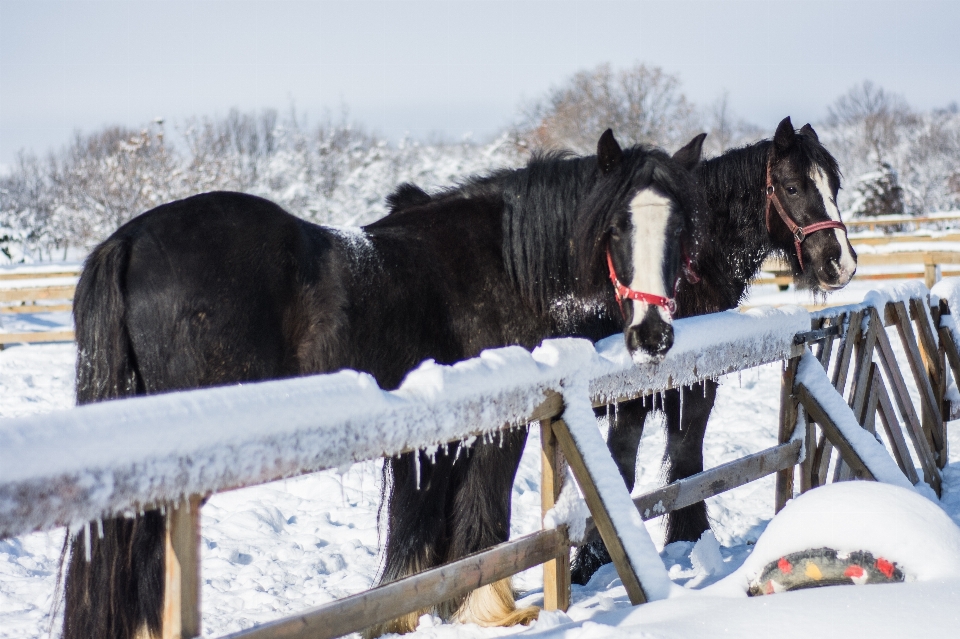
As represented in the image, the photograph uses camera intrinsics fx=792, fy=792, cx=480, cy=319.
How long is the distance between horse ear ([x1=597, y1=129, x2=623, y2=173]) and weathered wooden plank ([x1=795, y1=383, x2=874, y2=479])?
5.19 feet

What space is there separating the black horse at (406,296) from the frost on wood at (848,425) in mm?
1026

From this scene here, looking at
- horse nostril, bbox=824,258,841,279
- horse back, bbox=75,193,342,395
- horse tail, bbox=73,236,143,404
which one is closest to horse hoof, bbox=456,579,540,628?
horse back, bbox=75,193,342,395

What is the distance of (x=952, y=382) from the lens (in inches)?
247

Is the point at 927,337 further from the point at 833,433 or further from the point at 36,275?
the point at 36,275

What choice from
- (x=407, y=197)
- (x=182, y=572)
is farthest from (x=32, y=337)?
(x=182, y=572)

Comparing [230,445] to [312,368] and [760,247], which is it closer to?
[312,368]

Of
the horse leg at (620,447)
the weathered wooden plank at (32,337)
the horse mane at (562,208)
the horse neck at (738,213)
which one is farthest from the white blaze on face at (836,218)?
the weathered wooden plank at (32,337)

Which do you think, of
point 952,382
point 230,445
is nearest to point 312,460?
point 230,445

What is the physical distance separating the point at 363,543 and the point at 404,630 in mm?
1614

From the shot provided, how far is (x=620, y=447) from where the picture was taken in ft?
14.8

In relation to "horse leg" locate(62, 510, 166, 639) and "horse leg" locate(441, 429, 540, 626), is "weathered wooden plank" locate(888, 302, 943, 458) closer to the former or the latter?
"horse leg" locate(441, 429, 540, 626)

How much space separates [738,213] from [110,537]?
154 inches

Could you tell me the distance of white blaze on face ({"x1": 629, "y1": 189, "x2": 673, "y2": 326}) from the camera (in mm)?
3252

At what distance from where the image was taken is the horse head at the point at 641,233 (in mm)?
3160
